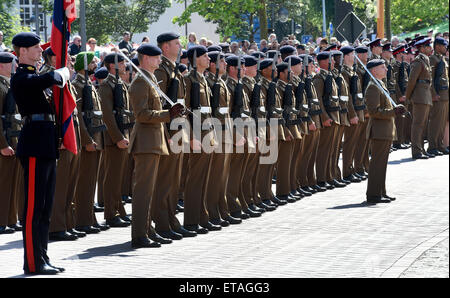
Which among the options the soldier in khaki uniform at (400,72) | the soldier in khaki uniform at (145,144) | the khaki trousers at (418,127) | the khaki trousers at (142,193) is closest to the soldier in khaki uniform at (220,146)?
the soldier in khaki uniform at (145,144)

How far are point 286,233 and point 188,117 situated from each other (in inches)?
65.9

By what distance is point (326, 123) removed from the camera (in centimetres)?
1628

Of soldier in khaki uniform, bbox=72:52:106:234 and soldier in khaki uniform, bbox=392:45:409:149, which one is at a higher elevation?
soldier in khaki uniform, bbox=392:45:409:149

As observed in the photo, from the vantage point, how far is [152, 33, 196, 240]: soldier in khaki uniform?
11578 mm

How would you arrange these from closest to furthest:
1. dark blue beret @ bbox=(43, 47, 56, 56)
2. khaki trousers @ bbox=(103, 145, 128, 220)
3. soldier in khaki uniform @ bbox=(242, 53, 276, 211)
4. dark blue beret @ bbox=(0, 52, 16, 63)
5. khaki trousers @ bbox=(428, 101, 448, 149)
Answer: dark blue beret @ bbox=(43, 47, 56, 56)
dark blue beret @ bbox=(0, 52, 16, 63)
khaki trousers @ bbox=(103, 145, 128, 220)
soldier in khaki uniform @ bbox=(242, 53, 276, 211)
khaki trousers @ bbox=(428, 101, 448, 149)

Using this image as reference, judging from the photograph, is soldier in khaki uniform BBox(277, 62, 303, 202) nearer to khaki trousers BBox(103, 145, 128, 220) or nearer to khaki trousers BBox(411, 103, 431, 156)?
khaki trousers BBox(103, 145, 128, 220)

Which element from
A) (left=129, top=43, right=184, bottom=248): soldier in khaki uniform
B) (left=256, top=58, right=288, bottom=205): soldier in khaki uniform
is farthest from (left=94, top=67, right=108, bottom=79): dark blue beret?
(left=129, top=43, right=184, bottom=248): soldier in khaki uniform

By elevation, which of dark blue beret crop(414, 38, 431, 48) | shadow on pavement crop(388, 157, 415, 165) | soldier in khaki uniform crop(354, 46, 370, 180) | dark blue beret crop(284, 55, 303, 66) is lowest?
shadow on pavement crop(388, 157, 415, 165)

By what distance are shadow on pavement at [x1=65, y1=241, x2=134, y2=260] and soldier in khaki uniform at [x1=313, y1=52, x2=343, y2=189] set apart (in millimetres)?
5775

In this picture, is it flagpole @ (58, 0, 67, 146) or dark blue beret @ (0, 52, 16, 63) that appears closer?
flagpole @ (58, 0, 67, 146)

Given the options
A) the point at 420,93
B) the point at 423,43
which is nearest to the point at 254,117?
the point at 420,93

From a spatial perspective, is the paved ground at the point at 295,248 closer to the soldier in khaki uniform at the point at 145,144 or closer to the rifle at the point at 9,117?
the soldier in khaki uniform at the point at 145,144

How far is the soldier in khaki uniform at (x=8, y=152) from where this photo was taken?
12.6 metres

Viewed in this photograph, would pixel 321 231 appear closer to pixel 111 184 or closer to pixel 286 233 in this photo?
pixel 286 233
